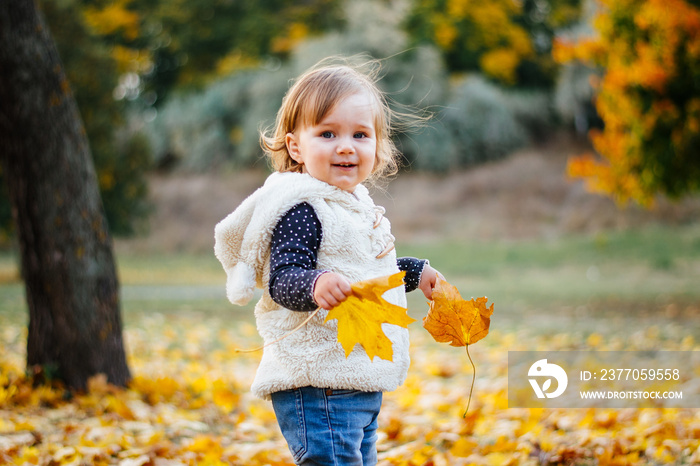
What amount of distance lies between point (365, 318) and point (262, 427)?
2.07 m

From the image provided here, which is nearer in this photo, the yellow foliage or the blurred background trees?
the blurred background trees

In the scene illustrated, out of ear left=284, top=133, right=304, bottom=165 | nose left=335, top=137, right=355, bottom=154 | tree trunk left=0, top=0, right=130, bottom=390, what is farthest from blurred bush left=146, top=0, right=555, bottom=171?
nose left=335, top=137, right=355, bottom=154

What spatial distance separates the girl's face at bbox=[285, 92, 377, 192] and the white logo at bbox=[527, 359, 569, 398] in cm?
274

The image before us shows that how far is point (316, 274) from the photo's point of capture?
5.81 ft

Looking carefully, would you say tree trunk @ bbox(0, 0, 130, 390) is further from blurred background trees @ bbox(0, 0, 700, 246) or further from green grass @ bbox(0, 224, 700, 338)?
blurred background trees @ bbox(0, 0, 700, 246)

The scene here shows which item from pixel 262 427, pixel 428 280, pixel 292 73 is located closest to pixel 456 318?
pixel 428 280

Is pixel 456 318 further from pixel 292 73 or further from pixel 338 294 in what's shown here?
pixel 292 73

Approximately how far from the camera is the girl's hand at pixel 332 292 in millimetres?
1702

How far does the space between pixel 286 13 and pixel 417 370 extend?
24020 mm

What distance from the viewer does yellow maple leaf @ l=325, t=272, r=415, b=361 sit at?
67.5 inches

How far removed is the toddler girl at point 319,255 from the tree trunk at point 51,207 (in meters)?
2.23

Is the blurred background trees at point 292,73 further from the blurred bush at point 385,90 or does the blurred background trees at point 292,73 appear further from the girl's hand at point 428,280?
the girl's hand at point 428,280

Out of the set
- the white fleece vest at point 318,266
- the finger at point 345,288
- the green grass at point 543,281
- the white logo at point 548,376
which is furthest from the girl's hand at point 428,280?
the green grass at point 543,281

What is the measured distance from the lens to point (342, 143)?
6.72ft
